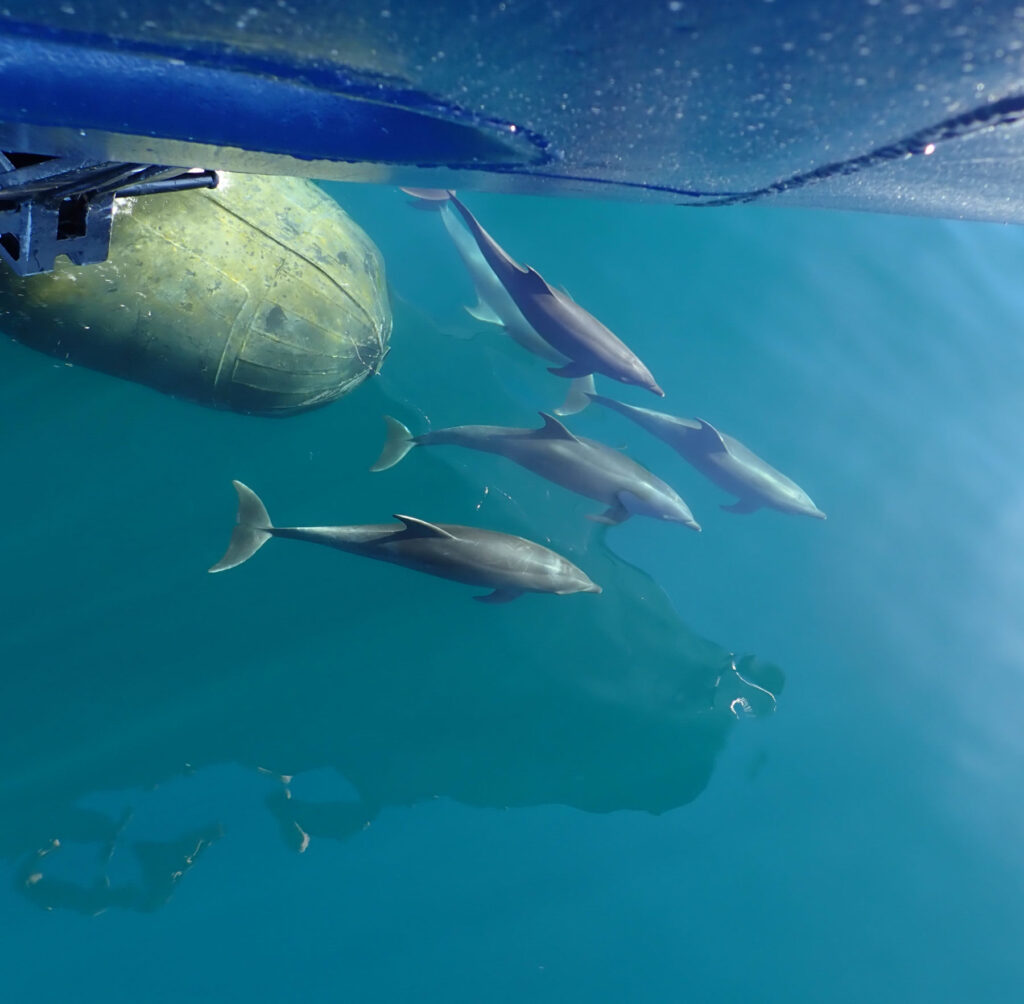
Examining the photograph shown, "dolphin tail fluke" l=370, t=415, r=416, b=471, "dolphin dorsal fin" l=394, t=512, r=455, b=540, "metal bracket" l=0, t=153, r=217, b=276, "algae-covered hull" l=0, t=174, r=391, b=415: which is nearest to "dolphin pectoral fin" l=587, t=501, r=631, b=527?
"dolphin tail fluke" l=370, t=415, r=416, b=471

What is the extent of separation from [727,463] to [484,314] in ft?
7.15

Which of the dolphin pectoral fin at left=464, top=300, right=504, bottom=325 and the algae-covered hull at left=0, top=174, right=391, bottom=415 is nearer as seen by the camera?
the algae-covered hull at left=0, top=174, right=391, bottom=415

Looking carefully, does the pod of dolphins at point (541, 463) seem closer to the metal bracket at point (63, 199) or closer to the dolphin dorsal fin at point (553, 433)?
the dolphin dorsal fin at point (553, 433)

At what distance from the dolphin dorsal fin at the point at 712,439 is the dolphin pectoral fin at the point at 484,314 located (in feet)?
5.66

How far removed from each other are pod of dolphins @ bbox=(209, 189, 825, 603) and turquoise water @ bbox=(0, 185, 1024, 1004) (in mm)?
341

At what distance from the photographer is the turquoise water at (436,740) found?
163 inches

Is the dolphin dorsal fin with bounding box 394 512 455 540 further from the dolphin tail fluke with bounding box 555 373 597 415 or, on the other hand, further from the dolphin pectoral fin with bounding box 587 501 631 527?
the dolphin tail fluke with bounding box 555 373 597 415

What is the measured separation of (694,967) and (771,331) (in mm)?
4897

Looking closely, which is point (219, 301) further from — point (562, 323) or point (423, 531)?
point (562, 323)

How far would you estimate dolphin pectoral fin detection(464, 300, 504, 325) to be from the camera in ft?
18.4

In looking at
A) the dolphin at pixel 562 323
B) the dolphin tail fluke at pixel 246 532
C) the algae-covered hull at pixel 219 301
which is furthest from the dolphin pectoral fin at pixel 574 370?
the dolphin tail fluke at pixel 246 532

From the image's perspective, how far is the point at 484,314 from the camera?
5.66 meters

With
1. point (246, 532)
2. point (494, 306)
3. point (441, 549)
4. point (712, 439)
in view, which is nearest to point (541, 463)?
point (441, 549)

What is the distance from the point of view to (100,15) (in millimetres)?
970
